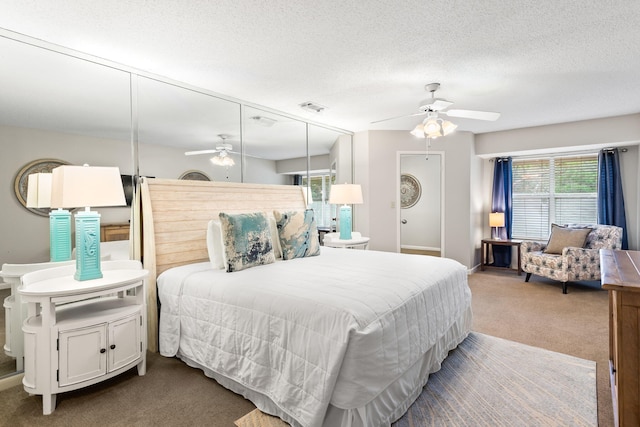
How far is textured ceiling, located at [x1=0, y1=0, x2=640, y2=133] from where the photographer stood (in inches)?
80.7

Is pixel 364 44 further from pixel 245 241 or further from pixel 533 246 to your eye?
pixel 533 246

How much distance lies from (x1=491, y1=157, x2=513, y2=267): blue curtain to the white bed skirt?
4042 millimetres

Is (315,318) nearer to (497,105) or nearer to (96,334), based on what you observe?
(96,334)

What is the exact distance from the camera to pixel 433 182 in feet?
25.3

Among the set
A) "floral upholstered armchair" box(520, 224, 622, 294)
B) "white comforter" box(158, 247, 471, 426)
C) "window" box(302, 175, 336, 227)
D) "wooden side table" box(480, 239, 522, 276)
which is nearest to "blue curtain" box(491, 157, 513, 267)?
"wooden side table" box(480, 239, 522, 276)

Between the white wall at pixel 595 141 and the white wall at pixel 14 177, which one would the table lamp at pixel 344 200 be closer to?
the white wall at pixel 14 177

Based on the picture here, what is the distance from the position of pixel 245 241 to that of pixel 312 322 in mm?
1191

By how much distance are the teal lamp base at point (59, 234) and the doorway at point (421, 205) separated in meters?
6.52

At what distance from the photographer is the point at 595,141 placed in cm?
470

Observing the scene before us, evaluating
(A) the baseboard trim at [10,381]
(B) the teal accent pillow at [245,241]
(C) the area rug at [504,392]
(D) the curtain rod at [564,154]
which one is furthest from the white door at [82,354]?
(D) the curtain rod at [564,154]

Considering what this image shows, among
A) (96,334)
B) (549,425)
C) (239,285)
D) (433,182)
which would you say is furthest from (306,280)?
(433,182)

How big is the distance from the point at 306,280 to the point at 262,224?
880mm

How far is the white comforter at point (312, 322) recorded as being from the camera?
158 centimetres

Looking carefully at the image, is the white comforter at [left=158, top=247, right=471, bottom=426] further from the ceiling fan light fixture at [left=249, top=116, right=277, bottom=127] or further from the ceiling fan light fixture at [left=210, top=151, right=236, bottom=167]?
the ceiling fan light fixture at [left=249, top=116, right=277, bottom=127]
